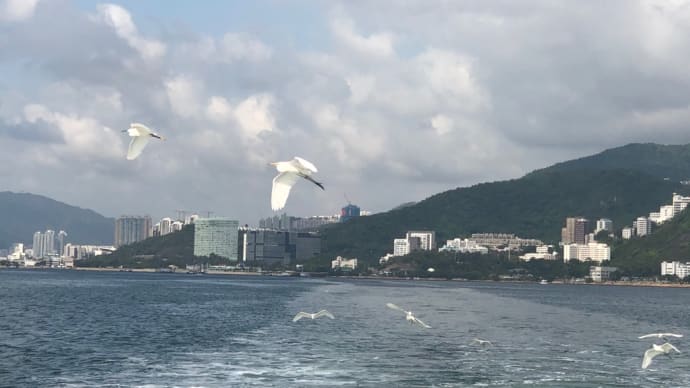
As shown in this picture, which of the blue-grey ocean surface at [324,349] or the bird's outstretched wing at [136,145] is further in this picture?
the blue-grey ocean surface at [324,349]

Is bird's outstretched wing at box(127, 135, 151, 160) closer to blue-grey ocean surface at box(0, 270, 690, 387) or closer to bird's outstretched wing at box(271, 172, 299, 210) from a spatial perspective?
bird's outstretched wing at box(271, 172, 299, 210)

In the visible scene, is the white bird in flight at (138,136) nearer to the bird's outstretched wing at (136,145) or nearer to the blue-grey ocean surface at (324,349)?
the bird's outstretched wing at (136,145)

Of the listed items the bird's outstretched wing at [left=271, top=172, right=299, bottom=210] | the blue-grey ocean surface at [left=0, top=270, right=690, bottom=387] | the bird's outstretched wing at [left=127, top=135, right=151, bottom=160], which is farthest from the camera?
the blue-grey ocean surface at [left=0, top=270, right=690, bottom=387]

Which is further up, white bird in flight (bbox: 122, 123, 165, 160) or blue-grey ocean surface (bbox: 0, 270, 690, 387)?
white bird in flight (bbox: 122, 123, 165, 160)

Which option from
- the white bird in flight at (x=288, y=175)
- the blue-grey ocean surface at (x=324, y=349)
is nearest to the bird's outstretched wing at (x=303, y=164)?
the white bird in flight at (x=288, y=175)

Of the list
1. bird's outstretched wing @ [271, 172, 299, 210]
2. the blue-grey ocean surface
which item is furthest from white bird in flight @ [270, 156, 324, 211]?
the blue-grey ocean surface

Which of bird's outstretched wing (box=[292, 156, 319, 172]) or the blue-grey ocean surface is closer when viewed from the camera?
bird's outstretched wing (box=[292, 156, 319, 172])

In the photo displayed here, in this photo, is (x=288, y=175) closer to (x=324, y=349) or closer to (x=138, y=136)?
(x=138, y=136)

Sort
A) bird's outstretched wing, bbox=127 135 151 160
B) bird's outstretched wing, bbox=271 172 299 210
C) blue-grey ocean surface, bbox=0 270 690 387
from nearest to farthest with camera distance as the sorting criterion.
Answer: bird's outstretched wing, bbox=271 172 299 210 < bird's outstretched wing, bbox=127 135 151 160 < blue-grey ocean surface, bbox=0 270 690 387
